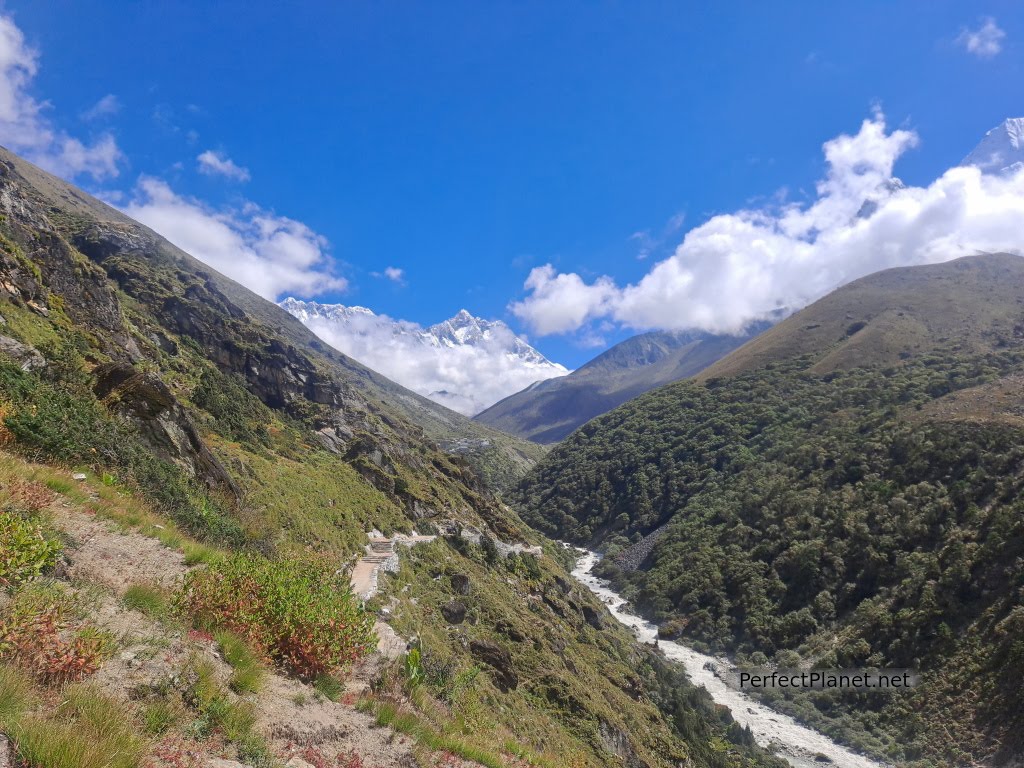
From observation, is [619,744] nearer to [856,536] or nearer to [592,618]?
[592,618]

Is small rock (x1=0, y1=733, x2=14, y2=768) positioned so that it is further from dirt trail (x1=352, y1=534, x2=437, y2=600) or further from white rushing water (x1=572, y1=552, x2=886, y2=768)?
white rushing water (x1=572, y1=552, x2=886, y2=768)

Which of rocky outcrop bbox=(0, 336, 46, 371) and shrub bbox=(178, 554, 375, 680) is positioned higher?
rocky outcrop bbox=(0, 336, 46, 371)

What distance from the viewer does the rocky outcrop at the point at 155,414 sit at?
14.7 metres

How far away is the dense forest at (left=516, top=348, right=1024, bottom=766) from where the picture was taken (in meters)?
36.0

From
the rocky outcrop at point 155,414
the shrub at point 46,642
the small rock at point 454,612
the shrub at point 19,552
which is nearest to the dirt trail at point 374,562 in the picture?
the small rock at point 454,612

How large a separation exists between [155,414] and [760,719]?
4821cm

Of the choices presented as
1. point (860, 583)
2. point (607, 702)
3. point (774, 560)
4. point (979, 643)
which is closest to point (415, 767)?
point (607, 702)

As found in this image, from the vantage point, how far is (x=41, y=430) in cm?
1001

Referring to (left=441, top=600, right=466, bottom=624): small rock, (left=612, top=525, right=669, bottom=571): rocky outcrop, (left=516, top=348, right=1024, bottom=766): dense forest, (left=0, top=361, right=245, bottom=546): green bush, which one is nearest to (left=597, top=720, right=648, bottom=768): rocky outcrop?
(left=441, top=600, right=466, bottom=624): small rock

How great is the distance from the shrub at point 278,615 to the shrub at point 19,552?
5.55 ft

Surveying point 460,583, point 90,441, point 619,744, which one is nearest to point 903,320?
point 619,744

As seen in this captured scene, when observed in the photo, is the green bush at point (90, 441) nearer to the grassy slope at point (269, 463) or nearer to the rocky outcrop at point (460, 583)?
the grassy slope at point (269, 463)

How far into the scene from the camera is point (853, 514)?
Answer: 5622 cm

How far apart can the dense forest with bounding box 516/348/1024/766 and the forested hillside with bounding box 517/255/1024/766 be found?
0.20 metres
